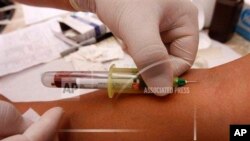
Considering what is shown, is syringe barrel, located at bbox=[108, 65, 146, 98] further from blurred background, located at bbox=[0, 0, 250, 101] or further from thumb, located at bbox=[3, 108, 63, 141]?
blurred background, located at bbox=[0, 0, 250, 101]

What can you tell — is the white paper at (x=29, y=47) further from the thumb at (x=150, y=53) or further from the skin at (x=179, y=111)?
the thumb at (x=150, y=53)

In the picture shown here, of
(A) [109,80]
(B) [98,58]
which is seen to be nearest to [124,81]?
(A) [109,80]

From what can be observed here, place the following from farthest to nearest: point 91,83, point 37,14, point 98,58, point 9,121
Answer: point 37,14, point 98,58, point 91,83, point 9,121

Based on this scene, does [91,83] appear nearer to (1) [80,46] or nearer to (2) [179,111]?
(2) [179,111]

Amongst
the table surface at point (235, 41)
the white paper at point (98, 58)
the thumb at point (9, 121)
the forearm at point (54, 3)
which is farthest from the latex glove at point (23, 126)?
the table surface at point (235, 41)

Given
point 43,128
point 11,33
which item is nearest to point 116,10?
→ point 43,128
